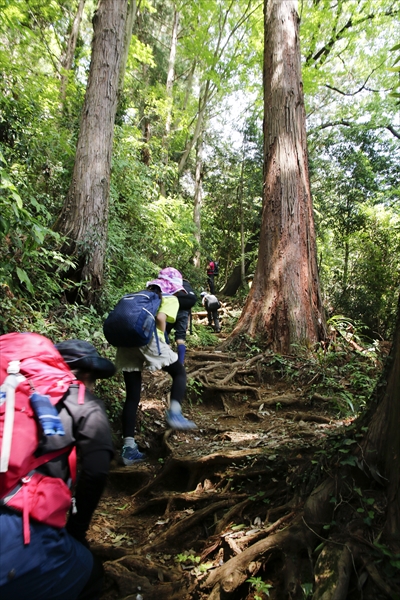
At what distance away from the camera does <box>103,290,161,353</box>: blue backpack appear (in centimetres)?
342

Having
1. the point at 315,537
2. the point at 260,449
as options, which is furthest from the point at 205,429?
the point at 315,537

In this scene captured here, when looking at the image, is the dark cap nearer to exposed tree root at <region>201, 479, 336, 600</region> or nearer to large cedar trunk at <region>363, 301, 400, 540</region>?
exposed tree root at <region>201, 479, 336, 600</region>

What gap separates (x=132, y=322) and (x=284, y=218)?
4.79m

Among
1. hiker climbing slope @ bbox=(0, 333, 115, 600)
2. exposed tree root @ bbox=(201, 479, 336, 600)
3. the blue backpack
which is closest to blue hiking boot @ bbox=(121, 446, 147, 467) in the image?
the blue backpack

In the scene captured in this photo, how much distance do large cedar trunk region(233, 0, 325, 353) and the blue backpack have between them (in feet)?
12.4

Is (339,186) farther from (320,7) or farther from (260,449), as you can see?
(260,449)

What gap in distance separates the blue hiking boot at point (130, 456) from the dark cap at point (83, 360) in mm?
2261

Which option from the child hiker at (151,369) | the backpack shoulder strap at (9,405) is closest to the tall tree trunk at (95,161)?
the child hiker at (151,369)

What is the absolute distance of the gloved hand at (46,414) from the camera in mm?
1443

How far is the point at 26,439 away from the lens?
1.42 m

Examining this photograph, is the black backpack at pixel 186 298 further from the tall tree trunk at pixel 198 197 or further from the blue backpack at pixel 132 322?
the tall tree trunk at pixel 198 197

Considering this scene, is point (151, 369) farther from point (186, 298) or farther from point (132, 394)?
point (186, 298)

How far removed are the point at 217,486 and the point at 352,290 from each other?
1146cm

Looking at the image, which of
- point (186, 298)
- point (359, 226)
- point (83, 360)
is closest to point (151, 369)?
point (186, 298)
